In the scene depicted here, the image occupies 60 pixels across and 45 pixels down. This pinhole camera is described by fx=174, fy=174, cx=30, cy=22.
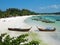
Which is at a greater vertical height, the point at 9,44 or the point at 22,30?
the point at 9,44

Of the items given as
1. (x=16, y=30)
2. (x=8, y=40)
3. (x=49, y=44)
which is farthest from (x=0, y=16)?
(x=8, y=40)

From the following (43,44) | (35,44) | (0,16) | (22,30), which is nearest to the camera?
(35,44)

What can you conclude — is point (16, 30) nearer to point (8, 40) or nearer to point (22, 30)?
point (22, 30)

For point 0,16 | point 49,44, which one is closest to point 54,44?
point 49,44

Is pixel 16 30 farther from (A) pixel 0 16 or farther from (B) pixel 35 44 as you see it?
(A) pixel 0 16

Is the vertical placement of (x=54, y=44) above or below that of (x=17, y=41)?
below

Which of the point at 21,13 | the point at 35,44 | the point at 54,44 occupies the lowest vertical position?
the point at 21,13

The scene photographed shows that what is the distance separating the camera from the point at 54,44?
41.4ft

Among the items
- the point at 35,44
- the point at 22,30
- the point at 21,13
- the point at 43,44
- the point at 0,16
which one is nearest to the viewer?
the point at 35,44

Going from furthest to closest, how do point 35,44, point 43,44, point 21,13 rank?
point 21,13
point 43,44
point 35,44

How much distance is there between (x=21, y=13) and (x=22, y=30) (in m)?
92.6

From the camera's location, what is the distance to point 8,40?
4.07 meters

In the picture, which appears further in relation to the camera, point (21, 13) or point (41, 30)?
point (21, 13)

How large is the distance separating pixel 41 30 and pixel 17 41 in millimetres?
17652
